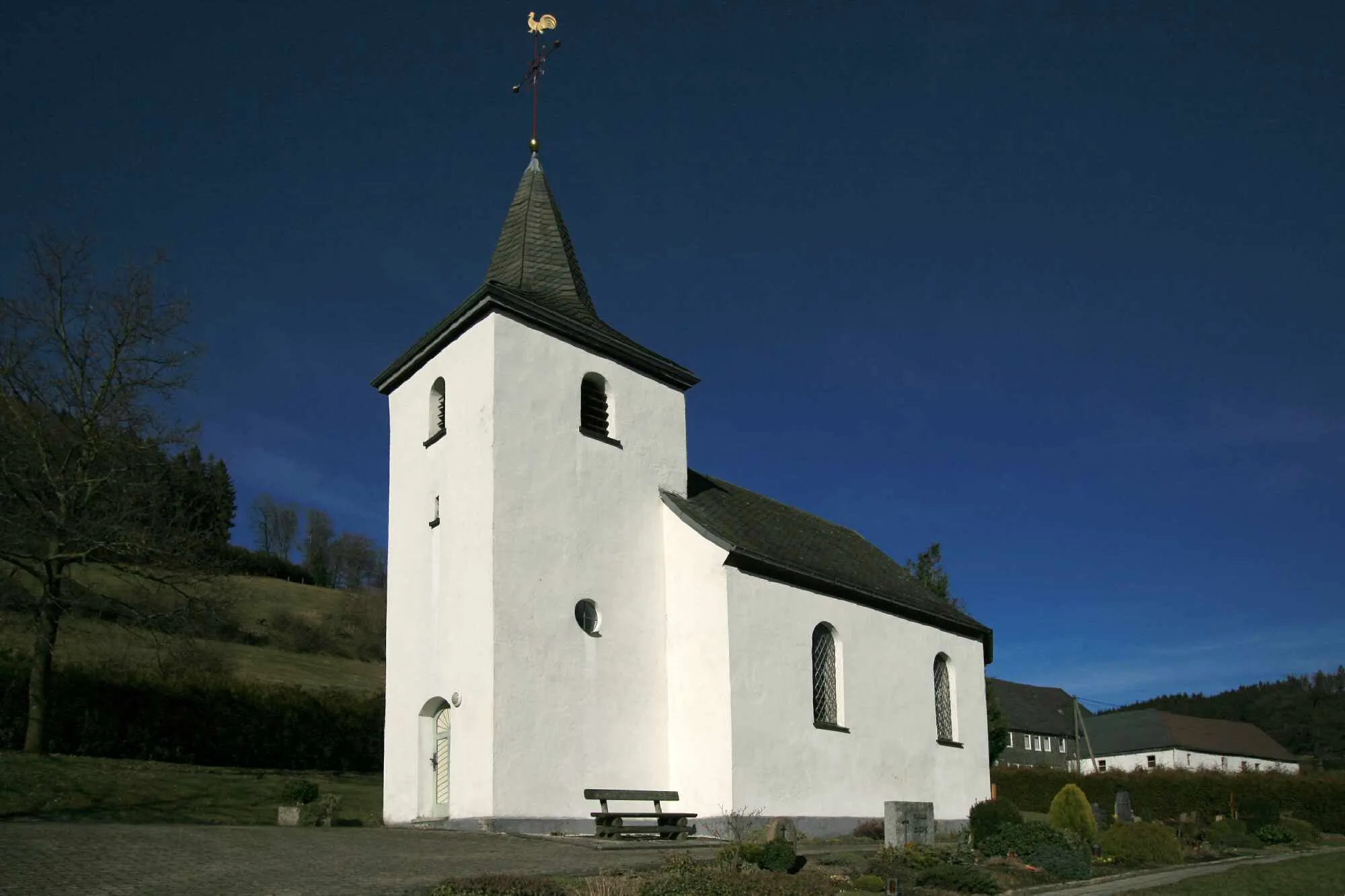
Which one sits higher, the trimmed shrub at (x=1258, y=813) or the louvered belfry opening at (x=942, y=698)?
the louvered belfry opening at (x=942, y=698)

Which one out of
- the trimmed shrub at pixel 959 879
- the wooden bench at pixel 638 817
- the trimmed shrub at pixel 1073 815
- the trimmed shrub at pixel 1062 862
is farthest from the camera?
the trimmed shrub at pixel 1073 815

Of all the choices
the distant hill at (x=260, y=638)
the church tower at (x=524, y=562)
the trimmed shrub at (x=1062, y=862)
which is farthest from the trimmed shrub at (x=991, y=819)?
the distant hill at (x=260, y=638)

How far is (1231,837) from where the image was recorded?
79.8 ft

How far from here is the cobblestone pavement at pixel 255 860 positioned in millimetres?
10211

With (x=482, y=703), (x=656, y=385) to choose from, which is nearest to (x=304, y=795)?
(x=482, y=703)

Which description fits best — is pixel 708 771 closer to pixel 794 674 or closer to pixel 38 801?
pixel 794 674

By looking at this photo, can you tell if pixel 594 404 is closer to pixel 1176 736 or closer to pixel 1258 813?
pixel 1258 813

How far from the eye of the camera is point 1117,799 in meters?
25.5

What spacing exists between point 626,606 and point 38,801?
11.0 m

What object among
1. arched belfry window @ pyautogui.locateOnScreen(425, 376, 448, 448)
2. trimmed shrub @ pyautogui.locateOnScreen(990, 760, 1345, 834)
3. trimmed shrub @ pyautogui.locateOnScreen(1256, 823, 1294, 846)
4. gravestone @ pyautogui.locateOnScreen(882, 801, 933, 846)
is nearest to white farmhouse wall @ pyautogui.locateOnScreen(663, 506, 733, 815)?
gravestone @ pyautogui.locateOnScreen(882, 801, 933, 846)

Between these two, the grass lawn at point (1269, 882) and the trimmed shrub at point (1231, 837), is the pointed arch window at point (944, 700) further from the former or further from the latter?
the grass lawn at point (1269, 882)

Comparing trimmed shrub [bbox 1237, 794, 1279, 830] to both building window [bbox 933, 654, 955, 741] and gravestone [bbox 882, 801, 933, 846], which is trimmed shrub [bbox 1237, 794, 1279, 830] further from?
gravestone [bbox 882, 801, 933, 846]

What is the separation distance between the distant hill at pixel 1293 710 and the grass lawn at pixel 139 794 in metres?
80.2

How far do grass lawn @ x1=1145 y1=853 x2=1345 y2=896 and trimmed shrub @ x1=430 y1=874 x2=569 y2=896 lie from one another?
8.01 meters
